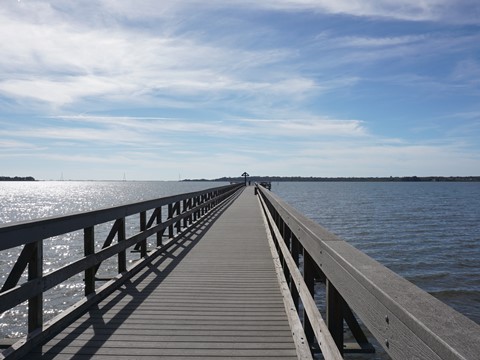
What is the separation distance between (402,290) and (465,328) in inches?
17.5

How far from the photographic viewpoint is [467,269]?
55.7 feet

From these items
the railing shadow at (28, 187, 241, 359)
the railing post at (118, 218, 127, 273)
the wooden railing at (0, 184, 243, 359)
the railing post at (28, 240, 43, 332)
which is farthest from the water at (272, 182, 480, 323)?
the railing post at (28, 240, 43, 332)

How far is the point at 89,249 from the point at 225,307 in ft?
5.90

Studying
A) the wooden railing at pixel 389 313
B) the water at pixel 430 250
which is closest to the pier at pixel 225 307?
the wooden railing at pixel 389 313

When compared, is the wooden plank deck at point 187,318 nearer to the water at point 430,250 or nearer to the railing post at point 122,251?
the railing post at point 122,251

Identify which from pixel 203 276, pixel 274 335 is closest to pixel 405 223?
pixel 203 276

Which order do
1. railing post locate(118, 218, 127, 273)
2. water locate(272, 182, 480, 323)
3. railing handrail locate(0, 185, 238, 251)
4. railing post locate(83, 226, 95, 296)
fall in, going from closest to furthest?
railing handrail locate(0, 185, 238, 251) < railing post locate(83, 226, 95, 296) < railing post locate(118, 218, 127, 273) < water locate(272, 182, 480, 323)

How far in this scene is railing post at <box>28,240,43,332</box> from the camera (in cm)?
398

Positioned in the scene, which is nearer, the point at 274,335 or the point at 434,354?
the point at 434,354

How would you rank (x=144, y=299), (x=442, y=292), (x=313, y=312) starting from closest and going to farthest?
(x=313, y=312)
(x=144, y=299)
(x=442, y=292)

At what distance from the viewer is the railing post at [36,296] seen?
3.98m

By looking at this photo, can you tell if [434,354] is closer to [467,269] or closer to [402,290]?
[402,290]

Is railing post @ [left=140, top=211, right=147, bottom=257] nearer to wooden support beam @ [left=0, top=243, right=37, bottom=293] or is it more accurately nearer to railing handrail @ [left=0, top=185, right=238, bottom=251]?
railing handrail @ [left=0, top=185, right=238, bottom=251]

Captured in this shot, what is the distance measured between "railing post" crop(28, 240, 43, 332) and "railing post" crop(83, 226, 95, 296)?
1270 mm
